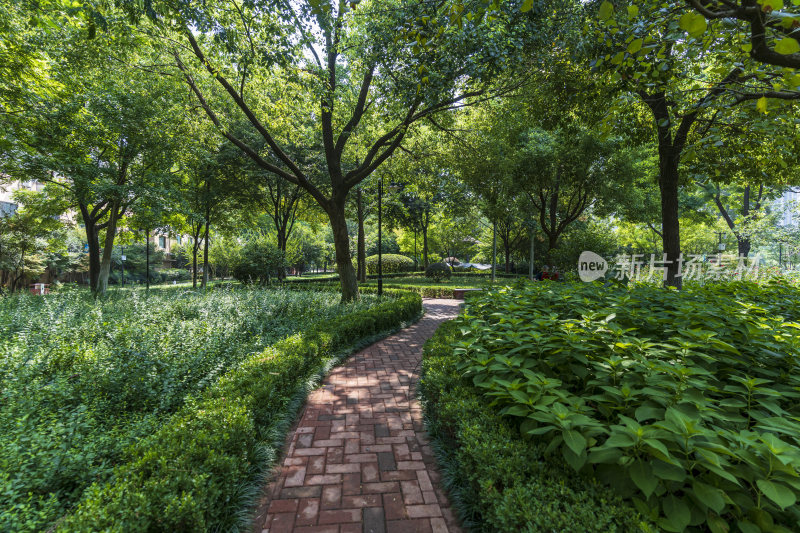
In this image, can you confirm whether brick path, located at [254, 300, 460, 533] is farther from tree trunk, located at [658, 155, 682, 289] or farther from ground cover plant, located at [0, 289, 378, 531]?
tree trunk, located at [658, 155, 682, 289]

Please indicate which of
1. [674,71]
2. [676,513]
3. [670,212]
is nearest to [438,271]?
[670,212]

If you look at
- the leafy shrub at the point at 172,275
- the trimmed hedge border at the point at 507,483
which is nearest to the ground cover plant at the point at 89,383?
the trimmed hedge border at the point at 507,483

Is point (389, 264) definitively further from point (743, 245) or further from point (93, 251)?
point (743, 245)

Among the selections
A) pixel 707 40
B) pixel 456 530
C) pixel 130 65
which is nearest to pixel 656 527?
pixel 456 530

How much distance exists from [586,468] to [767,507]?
769mm

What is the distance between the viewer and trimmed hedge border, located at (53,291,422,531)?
2.02 m

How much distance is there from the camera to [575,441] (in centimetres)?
190

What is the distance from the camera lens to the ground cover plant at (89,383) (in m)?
2.42

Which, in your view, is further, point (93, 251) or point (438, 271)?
point (438, 271)

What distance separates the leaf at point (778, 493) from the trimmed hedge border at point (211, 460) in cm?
284

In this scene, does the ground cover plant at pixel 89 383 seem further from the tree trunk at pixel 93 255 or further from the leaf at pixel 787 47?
the tree trunk at pixel 93 255

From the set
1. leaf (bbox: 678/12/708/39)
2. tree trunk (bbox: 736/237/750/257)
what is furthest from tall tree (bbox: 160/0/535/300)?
tree trunk (bbox: 736/237/750/257)

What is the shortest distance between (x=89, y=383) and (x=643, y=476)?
509 centimetres

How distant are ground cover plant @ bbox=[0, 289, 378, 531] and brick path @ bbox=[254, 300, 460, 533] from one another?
4.25 feet
